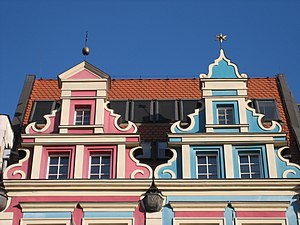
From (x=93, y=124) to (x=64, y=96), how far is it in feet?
5.57

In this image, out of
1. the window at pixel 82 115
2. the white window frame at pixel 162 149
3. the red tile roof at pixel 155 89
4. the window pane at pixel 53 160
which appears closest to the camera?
the window pane at pixel 53 160

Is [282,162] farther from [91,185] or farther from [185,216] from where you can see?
[91,185]

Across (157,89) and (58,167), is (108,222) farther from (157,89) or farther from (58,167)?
(157,89)

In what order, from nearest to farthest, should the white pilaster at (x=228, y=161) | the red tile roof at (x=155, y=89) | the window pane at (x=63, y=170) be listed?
the white pilaster at (x=228, y=161) → the window pane at (x=63, y=170) → the red tile roof at (x=155, y=89)

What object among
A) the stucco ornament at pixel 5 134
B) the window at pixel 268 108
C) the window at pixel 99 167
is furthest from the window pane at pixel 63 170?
the window at pixel 268 108

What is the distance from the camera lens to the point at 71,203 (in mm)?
22688

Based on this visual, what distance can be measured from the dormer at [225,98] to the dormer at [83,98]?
3698 millimetres

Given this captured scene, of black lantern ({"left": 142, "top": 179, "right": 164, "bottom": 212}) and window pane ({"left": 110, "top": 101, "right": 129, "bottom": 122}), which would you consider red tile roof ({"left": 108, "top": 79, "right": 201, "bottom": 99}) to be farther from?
black lantern ({"left": 142, "top": 179, "right": 164, "bottom": 212})

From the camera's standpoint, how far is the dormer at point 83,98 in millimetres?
24766

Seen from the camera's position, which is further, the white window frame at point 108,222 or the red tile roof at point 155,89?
the red tile roof at point 155,89

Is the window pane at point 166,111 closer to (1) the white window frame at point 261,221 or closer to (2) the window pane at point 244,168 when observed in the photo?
(2) the window pane at point 244,168

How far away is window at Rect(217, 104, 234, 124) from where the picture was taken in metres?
25.1

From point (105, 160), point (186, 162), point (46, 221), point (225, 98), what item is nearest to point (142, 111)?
point (225, 98)

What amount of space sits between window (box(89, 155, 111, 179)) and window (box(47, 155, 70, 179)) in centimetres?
84
